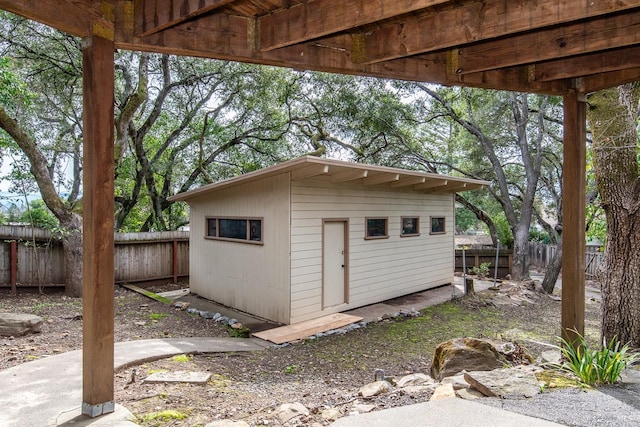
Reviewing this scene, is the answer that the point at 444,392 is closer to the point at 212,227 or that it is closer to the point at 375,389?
the point at 375,389

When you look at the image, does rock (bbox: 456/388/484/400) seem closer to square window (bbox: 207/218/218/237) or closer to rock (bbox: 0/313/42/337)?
rock (bbox: 0/313/42/337)

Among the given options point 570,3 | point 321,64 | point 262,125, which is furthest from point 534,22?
point 262,125

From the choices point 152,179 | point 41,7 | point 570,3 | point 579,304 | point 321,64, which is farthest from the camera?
point 152,179

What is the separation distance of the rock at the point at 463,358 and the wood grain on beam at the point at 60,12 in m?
4.37

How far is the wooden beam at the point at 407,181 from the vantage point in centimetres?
852

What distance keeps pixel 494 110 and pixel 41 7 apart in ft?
44.1

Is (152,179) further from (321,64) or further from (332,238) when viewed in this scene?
(321,64)

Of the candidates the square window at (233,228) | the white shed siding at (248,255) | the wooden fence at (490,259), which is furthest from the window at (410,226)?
the wooden fence at (490,259)

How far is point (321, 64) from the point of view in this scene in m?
3.46

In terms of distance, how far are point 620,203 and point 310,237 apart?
174 inches

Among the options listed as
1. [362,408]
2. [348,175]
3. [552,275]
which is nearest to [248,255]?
[348,175]

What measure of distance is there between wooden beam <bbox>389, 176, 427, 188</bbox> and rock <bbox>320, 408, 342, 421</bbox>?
5.77 meters

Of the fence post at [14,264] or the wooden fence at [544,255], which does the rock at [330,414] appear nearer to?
the fence post at [14,264]

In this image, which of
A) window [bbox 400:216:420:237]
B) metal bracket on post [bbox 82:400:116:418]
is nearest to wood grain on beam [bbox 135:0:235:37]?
metal bracket on post [bbox 82:400:116:418]
